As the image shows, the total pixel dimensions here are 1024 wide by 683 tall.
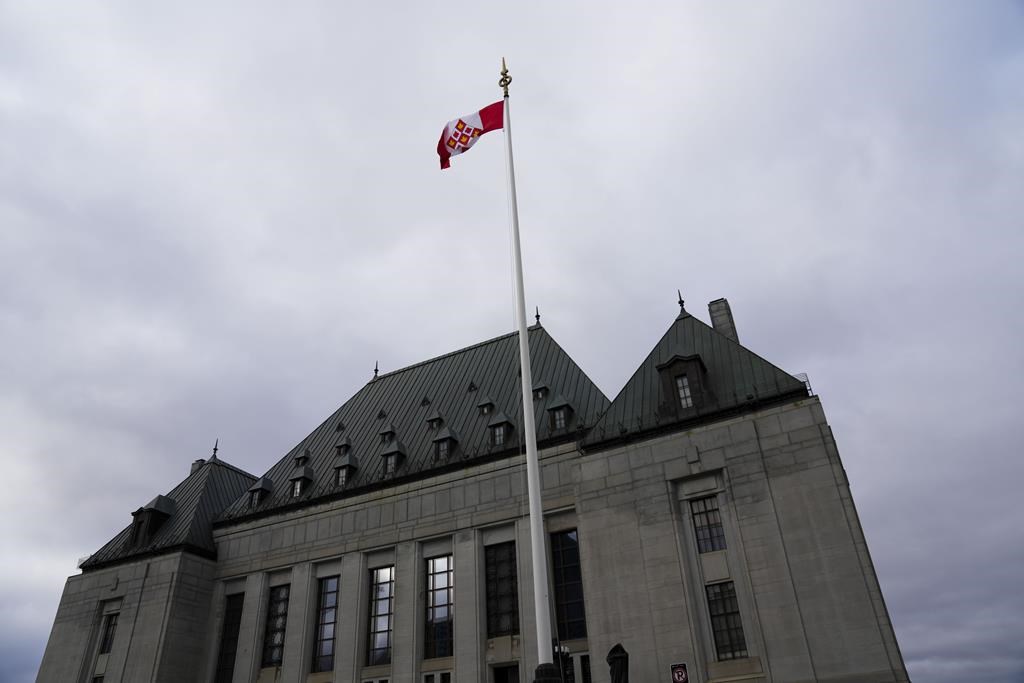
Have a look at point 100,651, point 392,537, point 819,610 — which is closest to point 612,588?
point 819,610

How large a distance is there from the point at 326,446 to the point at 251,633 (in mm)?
12236

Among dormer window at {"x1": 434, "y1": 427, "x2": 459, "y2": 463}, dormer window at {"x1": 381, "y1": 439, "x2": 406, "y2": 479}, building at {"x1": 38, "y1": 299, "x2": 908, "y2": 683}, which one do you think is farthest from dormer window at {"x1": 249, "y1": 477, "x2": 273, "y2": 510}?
dormer window at {"x1": 434, "y1": 427, "x2": 459, "y2": 463}

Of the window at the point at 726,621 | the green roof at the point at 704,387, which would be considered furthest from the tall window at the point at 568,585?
the window at the point at 726,621

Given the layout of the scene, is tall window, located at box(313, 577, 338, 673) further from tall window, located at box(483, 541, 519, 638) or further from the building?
tall window, located at box(483, 541, 519, 638)

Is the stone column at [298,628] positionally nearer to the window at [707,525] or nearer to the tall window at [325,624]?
the tall window at [325,624]

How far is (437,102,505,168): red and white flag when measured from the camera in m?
22.4

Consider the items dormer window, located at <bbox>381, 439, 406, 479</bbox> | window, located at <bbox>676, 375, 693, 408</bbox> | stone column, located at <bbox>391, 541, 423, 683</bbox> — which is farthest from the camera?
dormer window, located at <bbox>381, 439, 406, 479</bbox>

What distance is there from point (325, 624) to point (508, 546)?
11.6 meters

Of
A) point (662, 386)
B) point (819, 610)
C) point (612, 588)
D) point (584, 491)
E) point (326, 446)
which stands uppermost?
point (326, 446)

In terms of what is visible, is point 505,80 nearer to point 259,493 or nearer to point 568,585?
point 568,585

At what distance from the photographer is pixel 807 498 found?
27.4 metres

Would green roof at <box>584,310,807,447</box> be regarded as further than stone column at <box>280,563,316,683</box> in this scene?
No

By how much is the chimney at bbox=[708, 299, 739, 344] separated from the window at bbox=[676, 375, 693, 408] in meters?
4.96

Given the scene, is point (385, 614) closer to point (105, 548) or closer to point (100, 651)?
point (100, 651)
